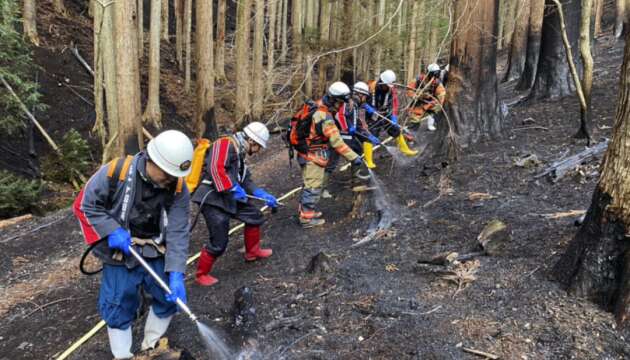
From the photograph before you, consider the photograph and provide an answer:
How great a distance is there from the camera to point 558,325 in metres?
3.22

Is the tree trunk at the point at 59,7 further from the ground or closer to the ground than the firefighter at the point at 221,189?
further from the ground

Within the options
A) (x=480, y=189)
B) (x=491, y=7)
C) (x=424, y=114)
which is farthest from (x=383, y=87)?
(x=480, y=189)

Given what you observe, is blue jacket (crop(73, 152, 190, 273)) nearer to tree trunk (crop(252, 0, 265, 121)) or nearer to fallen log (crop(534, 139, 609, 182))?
fallen log (crop(534, 139, 609, 182))

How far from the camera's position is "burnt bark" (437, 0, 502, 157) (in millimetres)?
7555

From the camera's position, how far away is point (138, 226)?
12.3 feet

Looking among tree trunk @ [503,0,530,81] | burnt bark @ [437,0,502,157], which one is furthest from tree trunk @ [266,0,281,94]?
tree trunk @ [503,0,530,81]

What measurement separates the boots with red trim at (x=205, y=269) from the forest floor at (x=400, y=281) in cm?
11

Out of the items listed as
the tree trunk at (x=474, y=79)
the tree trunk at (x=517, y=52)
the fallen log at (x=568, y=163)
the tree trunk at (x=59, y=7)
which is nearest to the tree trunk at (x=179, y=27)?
the tree trunk at (x=59, y=7)

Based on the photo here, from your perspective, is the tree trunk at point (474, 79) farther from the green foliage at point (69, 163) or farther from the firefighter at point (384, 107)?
the green foliage at point (69, 163)

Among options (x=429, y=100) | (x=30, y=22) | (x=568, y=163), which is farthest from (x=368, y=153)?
(x=30, y=22)

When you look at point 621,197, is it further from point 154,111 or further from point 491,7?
point 154,111

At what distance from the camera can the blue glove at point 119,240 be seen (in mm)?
3404

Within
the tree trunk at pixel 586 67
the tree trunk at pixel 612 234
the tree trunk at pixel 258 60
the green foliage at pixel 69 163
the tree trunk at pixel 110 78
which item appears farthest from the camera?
the tree trunk at pixel 258 60

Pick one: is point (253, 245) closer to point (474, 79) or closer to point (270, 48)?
point (474, 79)
